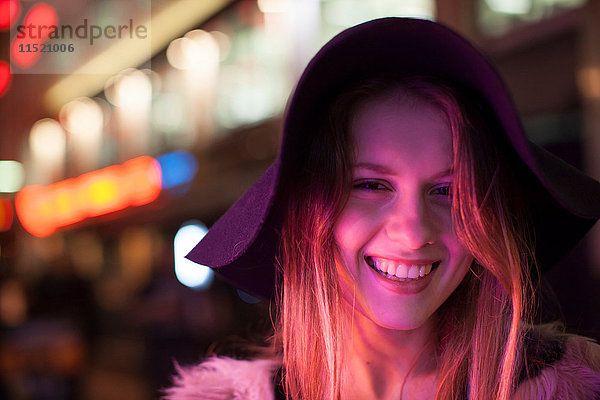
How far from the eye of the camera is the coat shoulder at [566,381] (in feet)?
3.73

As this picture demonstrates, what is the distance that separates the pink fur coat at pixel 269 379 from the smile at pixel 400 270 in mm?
297

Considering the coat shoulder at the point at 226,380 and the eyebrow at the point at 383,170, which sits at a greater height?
the eyebrow at the point at 383,170

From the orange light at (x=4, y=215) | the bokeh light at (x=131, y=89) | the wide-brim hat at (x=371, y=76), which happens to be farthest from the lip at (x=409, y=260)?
the bokeh light at (x=131, y=89)

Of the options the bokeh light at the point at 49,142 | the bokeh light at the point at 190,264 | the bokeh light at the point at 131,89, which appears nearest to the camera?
the bokeh light at the point at 190,264

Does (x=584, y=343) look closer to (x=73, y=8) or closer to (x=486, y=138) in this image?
(x=486, y=138)

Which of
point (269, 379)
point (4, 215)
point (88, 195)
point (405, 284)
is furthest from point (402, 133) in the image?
point (88, 195)

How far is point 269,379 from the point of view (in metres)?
1.31

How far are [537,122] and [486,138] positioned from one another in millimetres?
3032

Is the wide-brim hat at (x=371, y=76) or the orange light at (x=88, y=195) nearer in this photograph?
the wide-brim hat at (x=371, y=76)

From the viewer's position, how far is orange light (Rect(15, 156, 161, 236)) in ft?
30.5

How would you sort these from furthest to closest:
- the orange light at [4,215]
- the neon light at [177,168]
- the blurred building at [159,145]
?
the neon light at [177,168]
the orange light at [4,215]
the blurred building at [159,145]

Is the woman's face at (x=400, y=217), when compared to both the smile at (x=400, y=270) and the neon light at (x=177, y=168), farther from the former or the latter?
the neon light at (x=177, y=168)

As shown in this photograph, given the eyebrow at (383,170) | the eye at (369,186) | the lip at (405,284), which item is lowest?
the lip at (405,284)

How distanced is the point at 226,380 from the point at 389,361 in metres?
0.37
